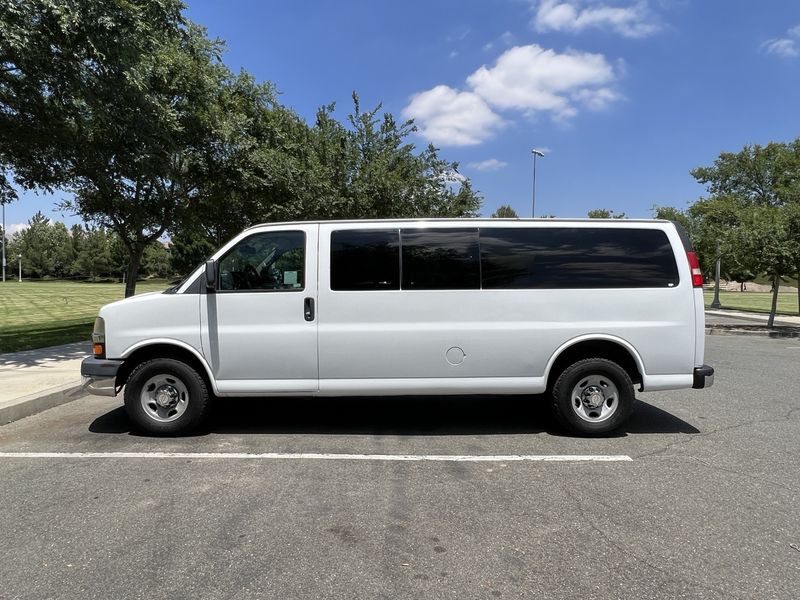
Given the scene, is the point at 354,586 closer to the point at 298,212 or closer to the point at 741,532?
the point at 741,532

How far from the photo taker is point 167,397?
5.53m

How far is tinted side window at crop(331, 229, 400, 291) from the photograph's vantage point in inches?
214

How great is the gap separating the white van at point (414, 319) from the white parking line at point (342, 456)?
0.52 metres

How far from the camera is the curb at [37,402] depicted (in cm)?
618

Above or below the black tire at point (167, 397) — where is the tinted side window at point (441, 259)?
above

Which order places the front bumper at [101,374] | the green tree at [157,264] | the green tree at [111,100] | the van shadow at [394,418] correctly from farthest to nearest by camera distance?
the green tree at [157,264]
the green tree at [111,100]
the van shadow at [394,418]
the front bumper at [101,374]

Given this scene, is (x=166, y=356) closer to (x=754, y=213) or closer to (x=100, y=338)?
(x=100, y=338)

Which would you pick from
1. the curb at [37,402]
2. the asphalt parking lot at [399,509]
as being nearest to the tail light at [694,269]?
the asphalt parking lot at [399,509]

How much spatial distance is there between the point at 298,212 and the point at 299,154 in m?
2.05

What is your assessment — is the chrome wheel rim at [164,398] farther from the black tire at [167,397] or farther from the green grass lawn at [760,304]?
the green grass lawn at [760,304]

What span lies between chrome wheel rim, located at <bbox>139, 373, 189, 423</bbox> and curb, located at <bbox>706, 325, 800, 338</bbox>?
56.2 feet

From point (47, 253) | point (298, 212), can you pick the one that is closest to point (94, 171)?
point (298, 212)

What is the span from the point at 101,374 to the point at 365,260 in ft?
9.25

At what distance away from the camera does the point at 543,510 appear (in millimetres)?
3869
